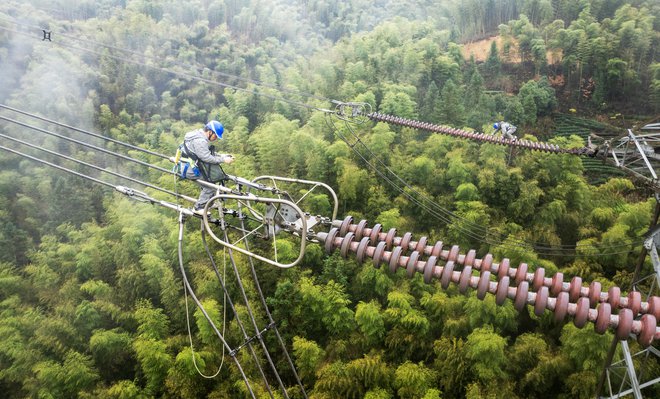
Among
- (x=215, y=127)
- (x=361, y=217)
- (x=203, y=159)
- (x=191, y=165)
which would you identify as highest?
(x=215, y=127)

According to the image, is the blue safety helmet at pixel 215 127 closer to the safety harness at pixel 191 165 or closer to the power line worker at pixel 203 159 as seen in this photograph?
the power line worker at pixel 203 159

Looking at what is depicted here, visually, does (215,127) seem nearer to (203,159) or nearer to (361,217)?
(203,159)

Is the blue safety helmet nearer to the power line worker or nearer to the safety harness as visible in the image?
the power line worker

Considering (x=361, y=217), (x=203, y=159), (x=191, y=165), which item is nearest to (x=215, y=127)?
(x=203, y=159)

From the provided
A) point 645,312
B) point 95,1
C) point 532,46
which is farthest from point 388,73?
point 95,1

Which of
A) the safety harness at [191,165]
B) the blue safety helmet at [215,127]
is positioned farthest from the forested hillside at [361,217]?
the blue safety helmet at [215,127]

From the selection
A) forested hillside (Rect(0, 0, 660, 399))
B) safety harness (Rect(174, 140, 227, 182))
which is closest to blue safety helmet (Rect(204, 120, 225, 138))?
safety harness (Rect(174, 140, 227, 182))
